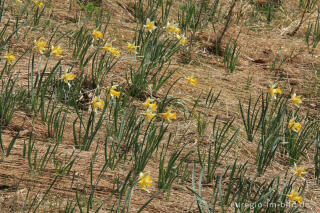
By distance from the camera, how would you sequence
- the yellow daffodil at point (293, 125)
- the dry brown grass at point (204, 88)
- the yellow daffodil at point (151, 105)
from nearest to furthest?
the dry brown grass at point (204, 88) → the yellow daffodil at point (151, 105) → the yellow daffodil at point (293, 125)

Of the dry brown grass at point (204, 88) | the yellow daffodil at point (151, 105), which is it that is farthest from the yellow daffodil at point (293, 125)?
the yellow daffodil at point (151, 105)

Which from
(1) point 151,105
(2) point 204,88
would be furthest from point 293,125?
(2) point 204,88

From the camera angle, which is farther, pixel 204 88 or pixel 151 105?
pixel 204 88

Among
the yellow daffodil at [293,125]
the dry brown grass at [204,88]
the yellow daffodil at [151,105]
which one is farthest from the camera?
the yellow daffodil at [293,125]

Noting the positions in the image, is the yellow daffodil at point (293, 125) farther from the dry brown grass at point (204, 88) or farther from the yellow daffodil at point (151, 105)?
the yellow daffodil at point (151, 105)

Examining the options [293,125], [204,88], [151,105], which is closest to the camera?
[151,105]

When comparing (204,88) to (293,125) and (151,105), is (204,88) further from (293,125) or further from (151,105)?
(151,105)

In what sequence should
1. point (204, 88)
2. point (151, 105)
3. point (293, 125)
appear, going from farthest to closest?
point (204, 88)
point (293, 125)
point (151, 105)

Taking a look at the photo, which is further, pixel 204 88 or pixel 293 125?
pixel 204 88

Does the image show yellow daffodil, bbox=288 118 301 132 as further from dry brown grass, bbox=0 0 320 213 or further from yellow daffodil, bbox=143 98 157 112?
yellow daffodil, bbox=143 98 157 112

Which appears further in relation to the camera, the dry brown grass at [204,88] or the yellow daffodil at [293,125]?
the yellow daffodil at [293,125]

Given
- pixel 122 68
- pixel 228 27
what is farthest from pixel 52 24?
pixel 228 27

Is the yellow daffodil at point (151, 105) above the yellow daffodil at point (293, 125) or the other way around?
above

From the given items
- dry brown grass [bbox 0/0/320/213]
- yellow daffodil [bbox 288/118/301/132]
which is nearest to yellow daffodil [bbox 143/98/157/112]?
dry brown grass [bbox 0/0/320/213]
